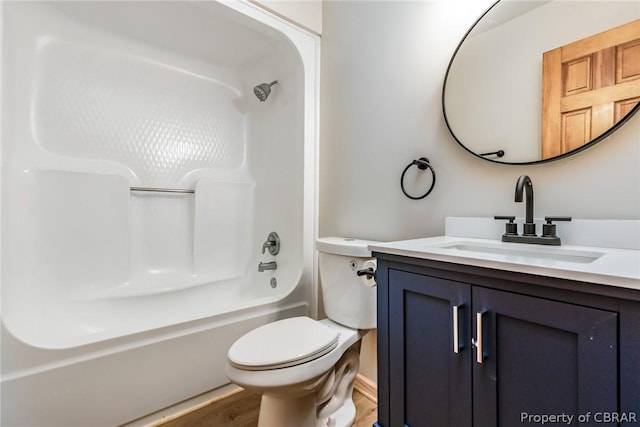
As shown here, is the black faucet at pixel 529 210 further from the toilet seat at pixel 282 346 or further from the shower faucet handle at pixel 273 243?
the shower faucet handle at pixel 273 243

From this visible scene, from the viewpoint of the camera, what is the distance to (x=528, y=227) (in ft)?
3.12

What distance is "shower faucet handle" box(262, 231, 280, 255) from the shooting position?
6.66 ft

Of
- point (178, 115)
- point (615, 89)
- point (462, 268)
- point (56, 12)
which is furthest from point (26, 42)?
point (615, 89)

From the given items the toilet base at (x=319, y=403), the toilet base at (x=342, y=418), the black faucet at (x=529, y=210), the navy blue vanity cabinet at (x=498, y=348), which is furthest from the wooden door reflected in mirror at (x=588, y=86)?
the toilet base at (x=342, y=418)

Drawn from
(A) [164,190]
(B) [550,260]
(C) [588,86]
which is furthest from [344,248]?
(A) [164,190]

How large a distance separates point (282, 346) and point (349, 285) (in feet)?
1.31

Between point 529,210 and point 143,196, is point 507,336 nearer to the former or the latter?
point 529,210

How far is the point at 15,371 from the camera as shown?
41.1 inches

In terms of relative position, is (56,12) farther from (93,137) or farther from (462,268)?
(462,268)

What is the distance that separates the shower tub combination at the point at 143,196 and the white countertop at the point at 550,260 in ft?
3.25

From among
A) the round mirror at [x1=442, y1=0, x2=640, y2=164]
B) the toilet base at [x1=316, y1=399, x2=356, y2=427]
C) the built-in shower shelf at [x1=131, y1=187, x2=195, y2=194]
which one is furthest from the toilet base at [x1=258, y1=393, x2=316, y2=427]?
the built-in shower shelf at [x1=131, y1=187, x2=195, y2=194]

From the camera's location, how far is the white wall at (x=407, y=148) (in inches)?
35.9

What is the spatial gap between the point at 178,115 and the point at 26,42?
765mm

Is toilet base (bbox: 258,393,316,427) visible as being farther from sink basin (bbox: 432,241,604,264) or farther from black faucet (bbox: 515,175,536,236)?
black faucet (bbox: 515,175,536,236)
